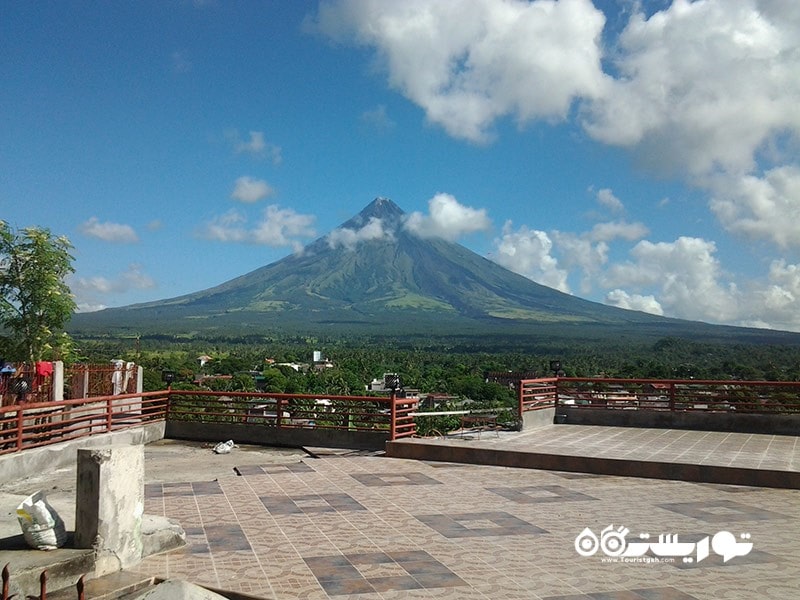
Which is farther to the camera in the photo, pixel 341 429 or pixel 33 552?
pixel 341 429

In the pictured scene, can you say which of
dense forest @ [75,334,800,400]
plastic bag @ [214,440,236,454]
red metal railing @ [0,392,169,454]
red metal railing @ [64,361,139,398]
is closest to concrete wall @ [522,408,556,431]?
dense forest @ [75,334,800,400]

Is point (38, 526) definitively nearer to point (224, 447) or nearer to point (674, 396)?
point (224, 447)

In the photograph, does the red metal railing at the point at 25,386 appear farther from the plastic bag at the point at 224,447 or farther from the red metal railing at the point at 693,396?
the red metal railing at the point at 693,396

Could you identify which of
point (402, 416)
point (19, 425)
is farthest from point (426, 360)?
point (19, 425)

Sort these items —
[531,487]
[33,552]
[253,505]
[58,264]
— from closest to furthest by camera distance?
[33,552] < [253,505] < [531,487] < [58,264]

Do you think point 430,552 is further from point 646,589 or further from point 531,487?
point 531,487

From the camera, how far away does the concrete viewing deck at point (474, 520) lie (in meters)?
5.77

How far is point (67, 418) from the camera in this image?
13.3 meters

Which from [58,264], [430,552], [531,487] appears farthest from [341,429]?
[58,264]

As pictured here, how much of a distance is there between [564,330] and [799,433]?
512 ft

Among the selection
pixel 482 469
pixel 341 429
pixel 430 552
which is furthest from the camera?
pixel 341 429

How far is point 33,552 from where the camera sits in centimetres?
590

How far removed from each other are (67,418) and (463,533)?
29.6 feet

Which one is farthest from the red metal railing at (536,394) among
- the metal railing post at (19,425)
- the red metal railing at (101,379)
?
the metal railing post at (19,425)
